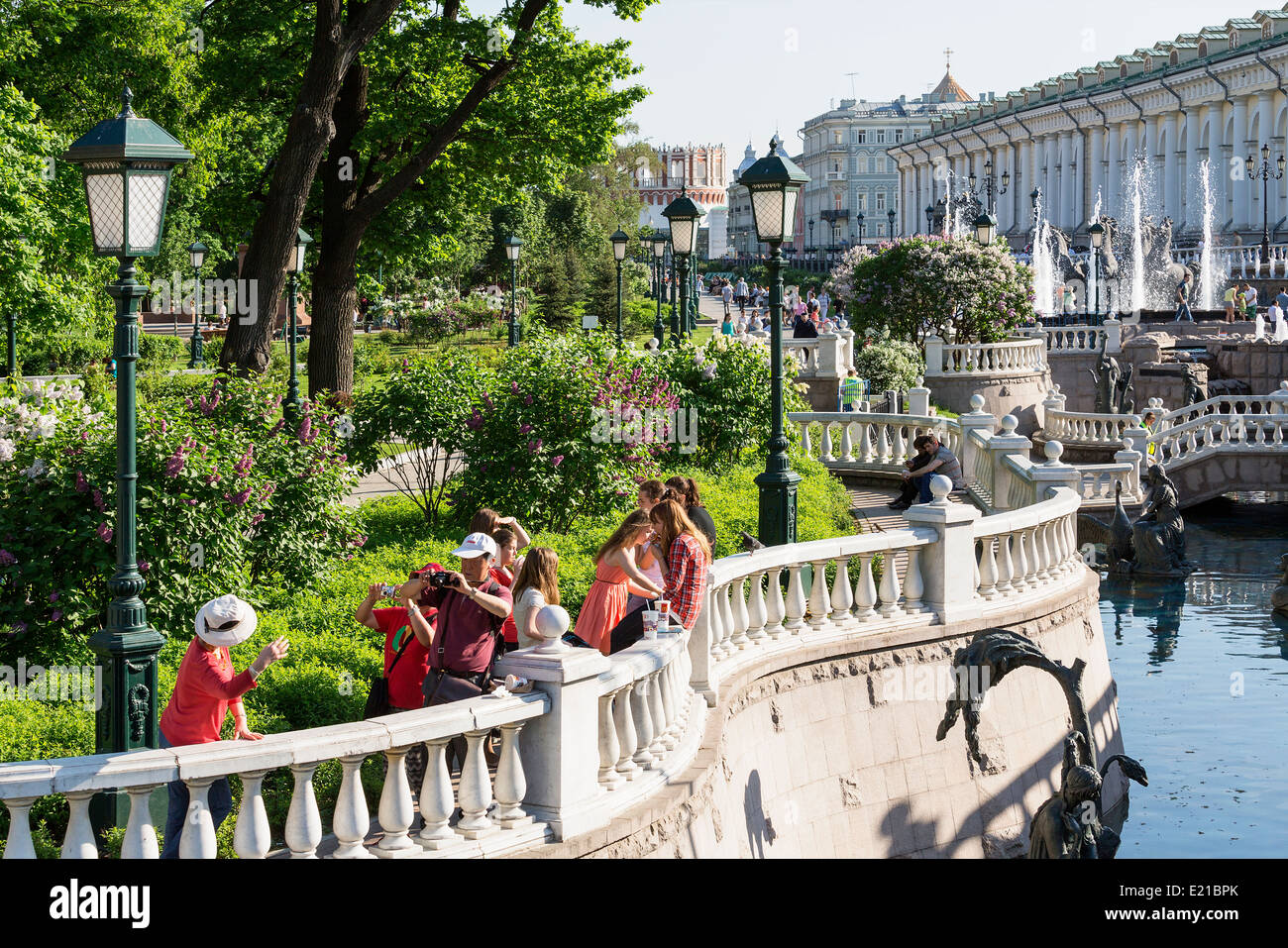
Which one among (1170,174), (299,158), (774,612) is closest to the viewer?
(774,612)

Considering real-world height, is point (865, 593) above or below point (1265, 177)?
below

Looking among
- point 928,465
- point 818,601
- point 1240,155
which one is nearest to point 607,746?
point 818,601

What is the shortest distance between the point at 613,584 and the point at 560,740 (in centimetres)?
221

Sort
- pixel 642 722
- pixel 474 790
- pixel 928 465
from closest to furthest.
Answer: pixel 474 790
pixel 642 722
pixel 928 465

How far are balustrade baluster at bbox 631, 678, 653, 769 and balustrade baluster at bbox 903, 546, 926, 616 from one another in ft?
13.2

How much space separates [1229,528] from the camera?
2981 centimetres

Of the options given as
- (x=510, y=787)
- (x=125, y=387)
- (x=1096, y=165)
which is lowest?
(x=510, y=787)

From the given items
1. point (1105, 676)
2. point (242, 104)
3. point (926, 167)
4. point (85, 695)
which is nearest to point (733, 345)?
point (1105, 676)

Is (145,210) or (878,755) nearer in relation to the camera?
(145,210)

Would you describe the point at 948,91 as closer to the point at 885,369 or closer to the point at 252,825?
the point at 885,369

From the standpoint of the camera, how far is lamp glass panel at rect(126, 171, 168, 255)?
26.4 feet

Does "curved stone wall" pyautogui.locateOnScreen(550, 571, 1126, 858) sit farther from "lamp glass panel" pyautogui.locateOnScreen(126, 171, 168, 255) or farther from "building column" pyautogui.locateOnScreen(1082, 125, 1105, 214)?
"building column" pyautogui.locateOnScreen(1082, 125, 1105, 214)

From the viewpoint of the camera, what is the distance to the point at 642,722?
8172 mm

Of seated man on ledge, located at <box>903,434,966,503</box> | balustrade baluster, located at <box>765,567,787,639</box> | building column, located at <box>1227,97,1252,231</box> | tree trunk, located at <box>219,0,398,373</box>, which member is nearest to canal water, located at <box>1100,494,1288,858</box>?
seated man on ledge, located at <box>903,434,966,503</box>
